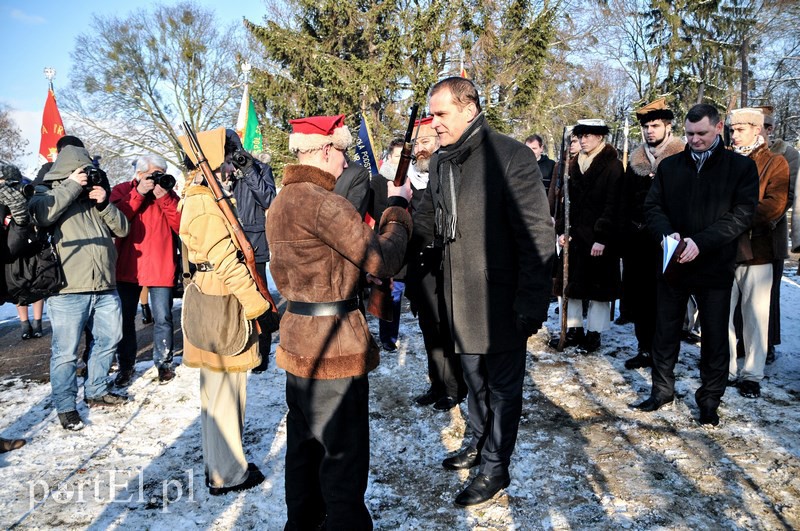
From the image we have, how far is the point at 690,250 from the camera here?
3.47 m

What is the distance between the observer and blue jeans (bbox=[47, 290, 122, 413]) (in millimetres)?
4035

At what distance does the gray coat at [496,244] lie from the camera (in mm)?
2689

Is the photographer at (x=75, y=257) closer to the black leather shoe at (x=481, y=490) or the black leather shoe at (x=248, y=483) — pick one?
the black leather shoe at (x=248, y=483)

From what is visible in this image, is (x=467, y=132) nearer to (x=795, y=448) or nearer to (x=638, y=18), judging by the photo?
(x=795, y=448)

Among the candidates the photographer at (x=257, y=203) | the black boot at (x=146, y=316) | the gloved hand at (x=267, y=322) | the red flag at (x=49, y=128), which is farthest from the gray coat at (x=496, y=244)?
the red flag at (x=49, y=128)

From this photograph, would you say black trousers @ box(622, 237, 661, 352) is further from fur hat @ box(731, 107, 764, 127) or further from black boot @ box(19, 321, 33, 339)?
black boot @ box(19, 321, 33, 339)

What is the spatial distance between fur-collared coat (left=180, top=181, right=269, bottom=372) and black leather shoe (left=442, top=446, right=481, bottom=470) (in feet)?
4.90

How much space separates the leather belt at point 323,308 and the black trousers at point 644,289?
3480mm

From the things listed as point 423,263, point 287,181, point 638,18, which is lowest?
point 423,263

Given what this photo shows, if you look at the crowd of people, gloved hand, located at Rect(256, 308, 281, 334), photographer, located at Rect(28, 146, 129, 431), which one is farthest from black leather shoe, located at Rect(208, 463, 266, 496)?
photographer, located at Rect(28, 146, 129, 431)

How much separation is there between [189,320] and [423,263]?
1716 millimetres

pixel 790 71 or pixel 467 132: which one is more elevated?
pixel 790 71

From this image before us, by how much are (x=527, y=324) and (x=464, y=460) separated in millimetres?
1119

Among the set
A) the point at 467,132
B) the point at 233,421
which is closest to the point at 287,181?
the point at 467,132
